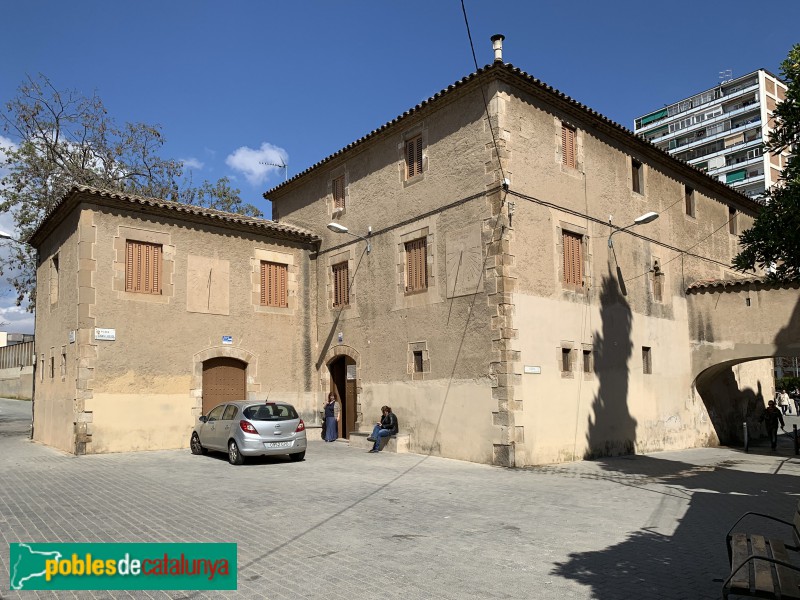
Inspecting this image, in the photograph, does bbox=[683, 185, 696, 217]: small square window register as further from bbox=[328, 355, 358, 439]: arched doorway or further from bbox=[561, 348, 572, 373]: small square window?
bbox=[328, 355, 358, 439]: arched doorway

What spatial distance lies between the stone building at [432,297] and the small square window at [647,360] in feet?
0.29

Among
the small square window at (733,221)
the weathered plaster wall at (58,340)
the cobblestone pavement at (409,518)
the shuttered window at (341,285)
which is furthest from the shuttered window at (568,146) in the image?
the weathered plaster wall at (58,340)

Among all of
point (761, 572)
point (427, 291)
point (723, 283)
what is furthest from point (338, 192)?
point (761, 572)

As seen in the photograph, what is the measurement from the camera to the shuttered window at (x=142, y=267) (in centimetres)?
1695

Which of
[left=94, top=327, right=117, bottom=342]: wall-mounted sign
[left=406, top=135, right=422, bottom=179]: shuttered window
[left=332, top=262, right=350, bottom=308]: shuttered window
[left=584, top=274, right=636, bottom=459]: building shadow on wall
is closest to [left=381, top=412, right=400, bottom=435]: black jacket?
[left=332, top=262, right=350, bottom=308]: shuttered window

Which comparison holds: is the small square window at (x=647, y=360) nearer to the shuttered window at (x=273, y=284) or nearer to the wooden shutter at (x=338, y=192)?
the wooden shutter at (x=338, y=192)

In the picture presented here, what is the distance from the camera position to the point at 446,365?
15742 mm

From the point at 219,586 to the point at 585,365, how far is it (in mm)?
12702

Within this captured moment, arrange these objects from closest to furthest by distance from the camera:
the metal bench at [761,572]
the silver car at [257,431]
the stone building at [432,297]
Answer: the metal bench at [761,572], the silver car at [257,431], the stone building at [432,297]

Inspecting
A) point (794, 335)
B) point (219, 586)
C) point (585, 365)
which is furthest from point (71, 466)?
point (794, 335)

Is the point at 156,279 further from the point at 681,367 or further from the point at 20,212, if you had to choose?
the point at 681,367

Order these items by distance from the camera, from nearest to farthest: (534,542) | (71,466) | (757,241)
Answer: (534,542) → (757,241) → (71,466)

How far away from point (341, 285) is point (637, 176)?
9.67m

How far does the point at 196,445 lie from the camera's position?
630 inches
